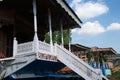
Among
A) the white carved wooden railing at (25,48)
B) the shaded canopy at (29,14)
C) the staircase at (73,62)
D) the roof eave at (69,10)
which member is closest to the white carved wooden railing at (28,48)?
the white carved wooden railing at (25,48)

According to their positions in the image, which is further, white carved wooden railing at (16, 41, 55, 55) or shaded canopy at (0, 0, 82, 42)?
shaded canopy at (0, 0, 82, 42)

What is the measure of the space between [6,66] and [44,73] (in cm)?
309

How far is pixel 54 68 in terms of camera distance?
59.8 feet

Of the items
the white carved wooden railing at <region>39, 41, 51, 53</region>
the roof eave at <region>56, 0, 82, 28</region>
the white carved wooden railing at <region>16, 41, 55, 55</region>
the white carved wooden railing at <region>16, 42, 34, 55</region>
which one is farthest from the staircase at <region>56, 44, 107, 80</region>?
the white carved wooden railing at <region>16, 42, 34, 55</region>

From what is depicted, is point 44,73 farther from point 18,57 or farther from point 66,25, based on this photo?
point 66,25

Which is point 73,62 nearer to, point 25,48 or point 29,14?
point 25,48

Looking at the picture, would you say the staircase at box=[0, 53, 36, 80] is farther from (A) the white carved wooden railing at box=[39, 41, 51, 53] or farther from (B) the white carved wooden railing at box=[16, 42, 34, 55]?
(A) the white carved wooden railing at box=[39, 41, 51, 53]

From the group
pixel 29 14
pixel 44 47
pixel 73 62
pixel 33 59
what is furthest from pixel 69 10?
pixel 33 59

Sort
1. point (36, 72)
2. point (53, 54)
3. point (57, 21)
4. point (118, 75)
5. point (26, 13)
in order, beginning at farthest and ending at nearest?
point (118, 75) < point (57, 21) < point (26, 13) < point (36, 72) < point (53, 54)

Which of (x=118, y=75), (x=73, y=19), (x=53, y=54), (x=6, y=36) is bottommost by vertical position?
(x=118, y=75)

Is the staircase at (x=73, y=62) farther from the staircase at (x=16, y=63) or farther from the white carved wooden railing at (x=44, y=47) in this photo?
the staircase at (x=16, y=63)

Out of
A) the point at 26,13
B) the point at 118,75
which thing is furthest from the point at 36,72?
the point at 118,75

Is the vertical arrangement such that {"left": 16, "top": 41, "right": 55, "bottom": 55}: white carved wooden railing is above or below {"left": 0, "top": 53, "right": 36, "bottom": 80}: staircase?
above

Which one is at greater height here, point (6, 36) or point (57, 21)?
point (57, 21)
